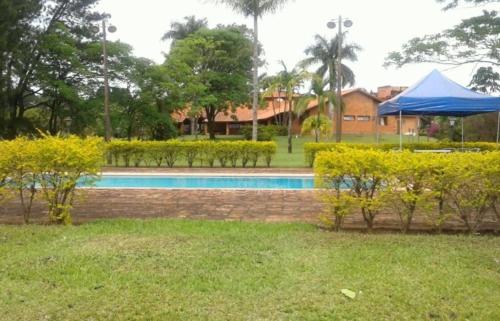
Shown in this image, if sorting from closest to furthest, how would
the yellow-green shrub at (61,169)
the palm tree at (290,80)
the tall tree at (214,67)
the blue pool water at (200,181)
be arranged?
the yellow-green shrub at (61,169), the blue pool water at (200,181), the palm tree at (290,80), the tall tree at (214,67)

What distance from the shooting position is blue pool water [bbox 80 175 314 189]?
11.0 meters

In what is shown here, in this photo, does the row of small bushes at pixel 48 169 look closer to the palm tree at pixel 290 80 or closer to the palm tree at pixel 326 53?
the palm tree at pixel 290 80

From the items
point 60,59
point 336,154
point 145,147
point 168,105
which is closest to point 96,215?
point 336,154

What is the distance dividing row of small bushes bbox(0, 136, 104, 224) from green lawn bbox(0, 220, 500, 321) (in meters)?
0.53

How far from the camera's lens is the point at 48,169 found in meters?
5.85

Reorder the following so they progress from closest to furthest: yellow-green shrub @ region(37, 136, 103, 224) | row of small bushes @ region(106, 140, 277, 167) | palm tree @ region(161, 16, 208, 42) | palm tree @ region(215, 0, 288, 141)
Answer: yellow-green shrub @ region(37, 136, 103, 224), row of small bushes @ region(106, 140, 277, 167), palm tree @ region(215, 0, 288, 141), palm tree @ region(161, 16, 208, 42)

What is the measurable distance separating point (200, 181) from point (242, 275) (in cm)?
804

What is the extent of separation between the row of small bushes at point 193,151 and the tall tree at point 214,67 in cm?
1091

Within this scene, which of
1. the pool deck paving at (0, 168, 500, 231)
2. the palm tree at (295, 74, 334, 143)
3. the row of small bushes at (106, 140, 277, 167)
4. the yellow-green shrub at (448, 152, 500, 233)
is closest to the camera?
the yellow-green shrub at (448, 152, 500, 233)

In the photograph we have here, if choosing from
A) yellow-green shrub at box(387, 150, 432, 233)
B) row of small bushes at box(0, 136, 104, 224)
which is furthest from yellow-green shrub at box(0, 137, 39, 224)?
yellow-green shrub at box(387, 150, 432, 233)

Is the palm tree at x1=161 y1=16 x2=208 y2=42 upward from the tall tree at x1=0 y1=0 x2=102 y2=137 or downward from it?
upward

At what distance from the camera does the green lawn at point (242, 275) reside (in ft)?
10.5

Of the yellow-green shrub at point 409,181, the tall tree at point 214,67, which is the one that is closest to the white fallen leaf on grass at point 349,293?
the yellow-green shrub at point 409,181

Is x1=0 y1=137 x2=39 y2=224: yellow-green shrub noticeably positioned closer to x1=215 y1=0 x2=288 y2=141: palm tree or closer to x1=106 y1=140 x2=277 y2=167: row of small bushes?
x1=106 y1=140 x2=277 y2=167: row of small bushes
